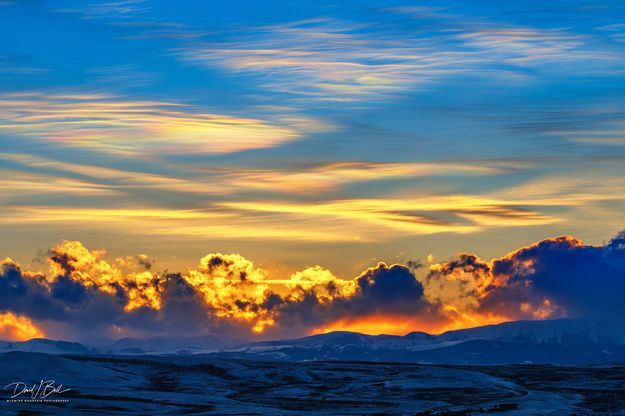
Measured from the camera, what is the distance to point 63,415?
655 feet

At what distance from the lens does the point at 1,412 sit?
19500cm

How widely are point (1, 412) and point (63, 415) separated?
11.3 m
